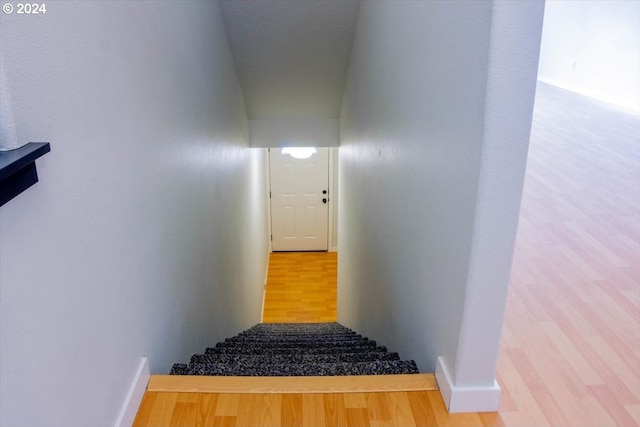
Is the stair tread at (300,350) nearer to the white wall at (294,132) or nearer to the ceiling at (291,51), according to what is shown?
the ceiling at (291,51)

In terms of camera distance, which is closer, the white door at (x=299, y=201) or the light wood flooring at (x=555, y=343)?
the light wood flooring at (x=555, y=343)

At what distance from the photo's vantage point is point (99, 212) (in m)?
1.41

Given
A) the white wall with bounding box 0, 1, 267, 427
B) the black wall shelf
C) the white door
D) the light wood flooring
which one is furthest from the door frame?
the black wall shelf

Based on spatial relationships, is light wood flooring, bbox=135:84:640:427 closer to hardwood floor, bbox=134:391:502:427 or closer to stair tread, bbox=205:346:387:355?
hardwood floor, bbox=134:391:502:427

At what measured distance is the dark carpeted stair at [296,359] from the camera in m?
2.11

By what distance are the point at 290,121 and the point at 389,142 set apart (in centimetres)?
339

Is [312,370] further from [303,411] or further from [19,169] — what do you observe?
[19,169]

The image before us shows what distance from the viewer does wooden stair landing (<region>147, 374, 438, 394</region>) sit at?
72.6 inches

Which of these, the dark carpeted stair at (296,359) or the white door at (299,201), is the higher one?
the dark carpeted stair at (296,359)

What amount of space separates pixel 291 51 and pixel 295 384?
3.26 meters

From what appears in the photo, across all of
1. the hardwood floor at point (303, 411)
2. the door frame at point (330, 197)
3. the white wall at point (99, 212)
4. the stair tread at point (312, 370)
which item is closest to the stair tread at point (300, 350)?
the white wall at point (99, 212)

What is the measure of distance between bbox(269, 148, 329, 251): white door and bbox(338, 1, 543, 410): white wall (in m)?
4.83

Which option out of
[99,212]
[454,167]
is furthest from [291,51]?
[99,212]

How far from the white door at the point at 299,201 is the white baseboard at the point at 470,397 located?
600cm
